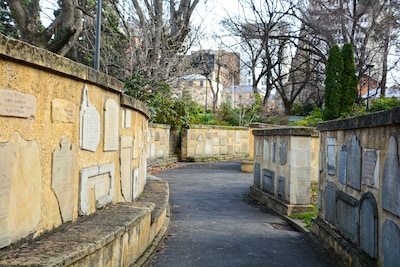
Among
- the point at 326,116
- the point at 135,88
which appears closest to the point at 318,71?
the point at 326,116

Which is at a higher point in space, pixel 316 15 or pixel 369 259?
pixel 316 15

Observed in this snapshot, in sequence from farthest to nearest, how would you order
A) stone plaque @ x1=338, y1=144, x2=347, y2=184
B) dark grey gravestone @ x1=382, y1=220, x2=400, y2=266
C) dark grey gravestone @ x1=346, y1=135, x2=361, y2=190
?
stone plaque @ x1=338, y1=144, x2=347, y2=184 → dark grey gravestone @ x1=346, y1=135, x2=361, y2=190 → dark grey gravestone @ x1=382, y1=220, x2=400, y2=266

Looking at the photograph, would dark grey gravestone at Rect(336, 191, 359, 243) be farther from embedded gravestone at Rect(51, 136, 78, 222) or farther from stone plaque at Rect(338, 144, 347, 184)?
embedded gravestone at Rect(51, 136, 78, 222)

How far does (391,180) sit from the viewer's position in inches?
137

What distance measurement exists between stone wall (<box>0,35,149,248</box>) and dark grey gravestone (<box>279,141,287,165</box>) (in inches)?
162

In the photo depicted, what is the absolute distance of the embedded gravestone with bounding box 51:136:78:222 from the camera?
320 centimetres

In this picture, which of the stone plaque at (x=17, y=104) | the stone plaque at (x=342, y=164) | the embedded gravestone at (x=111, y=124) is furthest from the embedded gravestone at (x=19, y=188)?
the stone plaque at (x=342, y=164)

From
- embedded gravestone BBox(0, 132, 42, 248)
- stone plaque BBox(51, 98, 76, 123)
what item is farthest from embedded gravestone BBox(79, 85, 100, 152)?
embedded gravestone BBox(0, 132, 42, 248)

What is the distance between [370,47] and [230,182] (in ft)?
71.2

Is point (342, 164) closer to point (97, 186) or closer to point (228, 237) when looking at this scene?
point (228, 237)

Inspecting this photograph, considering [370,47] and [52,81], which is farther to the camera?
[370,47]

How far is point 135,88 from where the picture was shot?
46.6 ft

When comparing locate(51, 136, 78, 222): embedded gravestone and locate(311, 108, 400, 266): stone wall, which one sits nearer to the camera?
locate(51, 136, 78, 222): embedded gravestone

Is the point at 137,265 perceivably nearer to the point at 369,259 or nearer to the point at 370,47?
the point at 369,259
